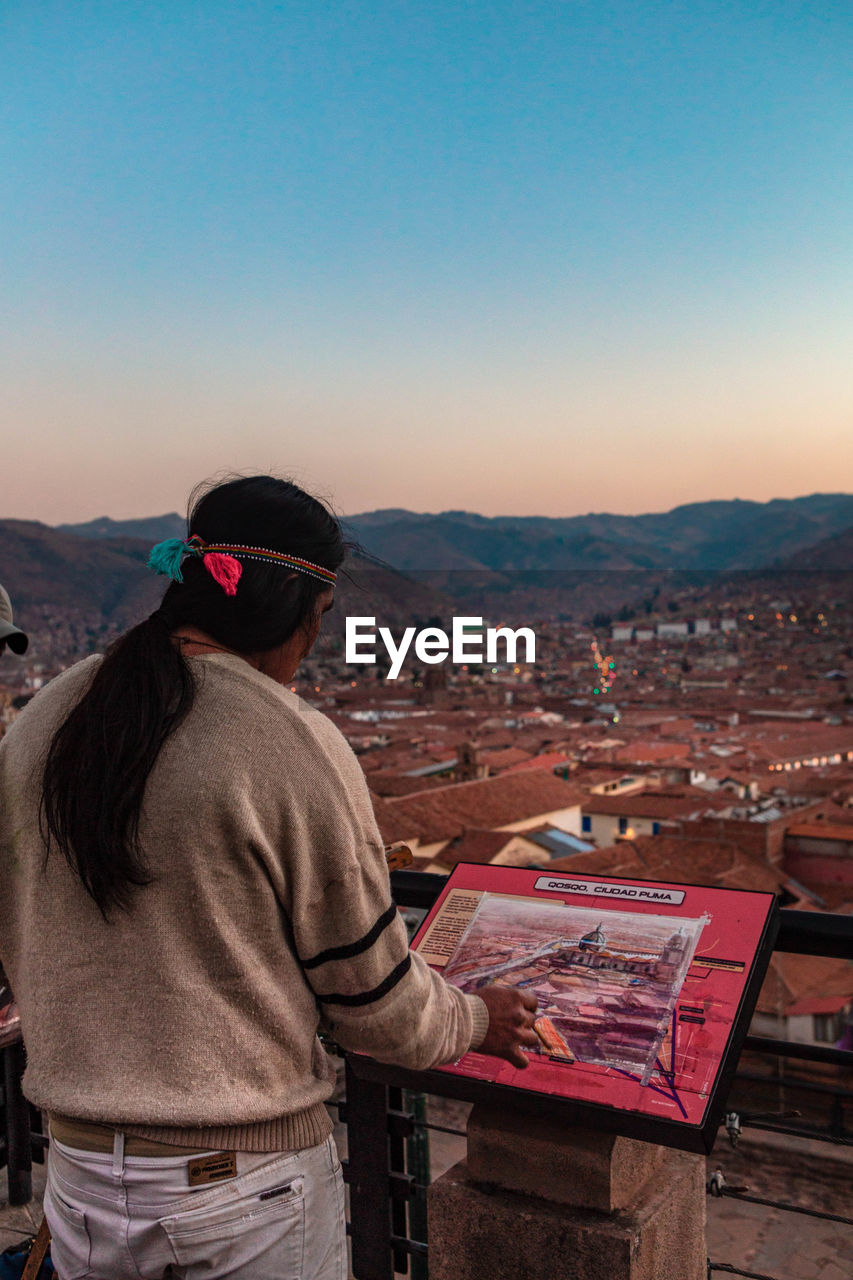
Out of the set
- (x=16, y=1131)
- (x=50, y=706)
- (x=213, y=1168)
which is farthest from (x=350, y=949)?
(x=16, y=1131)

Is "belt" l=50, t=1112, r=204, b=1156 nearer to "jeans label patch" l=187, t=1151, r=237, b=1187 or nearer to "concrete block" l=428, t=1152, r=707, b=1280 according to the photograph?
"jeans label patch" l=187, t=1151, r=237, b=1187

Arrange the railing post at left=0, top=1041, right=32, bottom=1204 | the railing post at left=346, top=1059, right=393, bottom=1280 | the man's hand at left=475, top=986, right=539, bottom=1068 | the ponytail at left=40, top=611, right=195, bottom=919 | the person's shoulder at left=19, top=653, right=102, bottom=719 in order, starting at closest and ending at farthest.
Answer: the ponytail at left=40, top=611, right=195, bottom=919, the person's shoulder at left=19, top=653, right=102, bottom=719, the man's hand at left=475, top=986, right=539, bottom=1068, the railing post at left=346, top=1059, right=393, bottom=1280, the railing post at left=0, top=1041, right=32, bottom=1204

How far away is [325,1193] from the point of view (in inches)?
46.9

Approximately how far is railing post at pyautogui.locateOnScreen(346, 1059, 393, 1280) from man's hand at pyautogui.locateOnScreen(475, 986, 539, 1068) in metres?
0.64

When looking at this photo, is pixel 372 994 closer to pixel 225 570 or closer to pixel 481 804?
pixel 225 570

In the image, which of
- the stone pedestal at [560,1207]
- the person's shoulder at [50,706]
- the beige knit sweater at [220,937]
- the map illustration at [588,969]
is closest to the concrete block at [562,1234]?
the stone pedestal at [560,1207]

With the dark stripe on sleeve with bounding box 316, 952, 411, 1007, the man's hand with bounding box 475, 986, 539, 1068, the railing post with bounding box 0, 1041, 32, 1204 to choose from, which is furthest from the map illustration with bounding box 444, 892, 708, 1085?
the railing post with bounding box 0, 1041, 32, 1204

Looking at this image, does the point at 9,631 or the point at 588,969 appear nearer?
the point at 588,969

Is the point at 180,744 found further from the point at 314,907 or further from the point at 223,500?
the point at 223,500

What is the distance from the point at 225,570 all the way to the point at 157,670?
144 millimetres

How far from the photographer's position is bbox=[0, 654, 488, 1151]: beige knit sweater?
1049 millimetres

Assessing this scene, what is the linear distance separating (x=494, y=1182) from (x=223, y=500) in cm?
107

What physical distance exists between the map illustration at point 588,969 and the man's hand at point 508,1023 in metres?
0.07

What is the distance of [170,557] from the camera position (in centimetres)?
121
